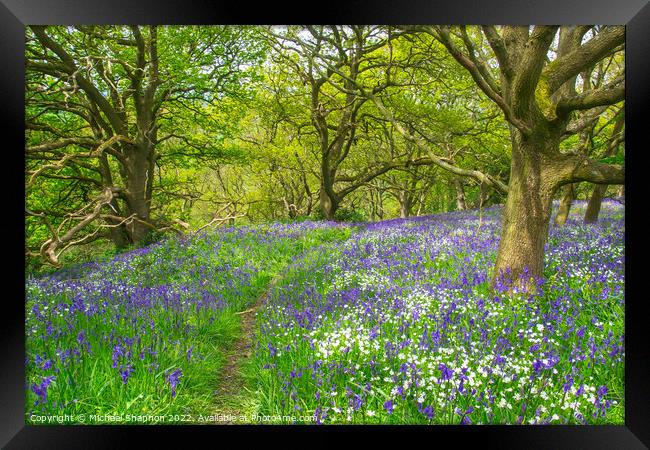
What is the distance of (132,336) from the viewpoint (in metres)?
3.19

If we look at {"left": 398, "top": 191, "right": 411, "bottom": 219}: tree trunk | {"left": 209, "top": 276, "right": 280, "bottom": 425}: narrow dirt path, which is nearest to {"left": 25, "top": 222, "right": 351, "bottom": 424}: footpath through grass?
{"left": 209, "top": 276, "right": 280, "bottom": 425}: narrow dirt path

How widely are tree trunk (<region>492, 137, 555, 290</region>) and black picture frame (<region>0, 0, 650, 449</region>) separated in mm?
672

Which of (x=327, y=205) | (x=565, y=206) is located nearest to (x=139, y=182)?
(x=565, y=206)

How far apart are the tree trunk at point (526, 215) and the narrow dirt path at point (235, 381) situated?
289 cm

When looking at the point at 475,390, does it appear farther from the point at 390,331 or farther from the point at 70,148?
the point at 70,148

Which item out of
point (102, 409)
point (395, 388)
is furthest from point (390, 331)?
point (102, 409)

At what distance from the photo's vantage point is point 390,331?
3.24 meters

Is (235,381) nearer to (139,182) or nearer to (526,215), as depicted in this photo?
(526,215)

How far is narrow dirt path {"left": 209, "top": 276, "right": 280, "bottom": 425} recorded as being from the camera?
2.90 m
